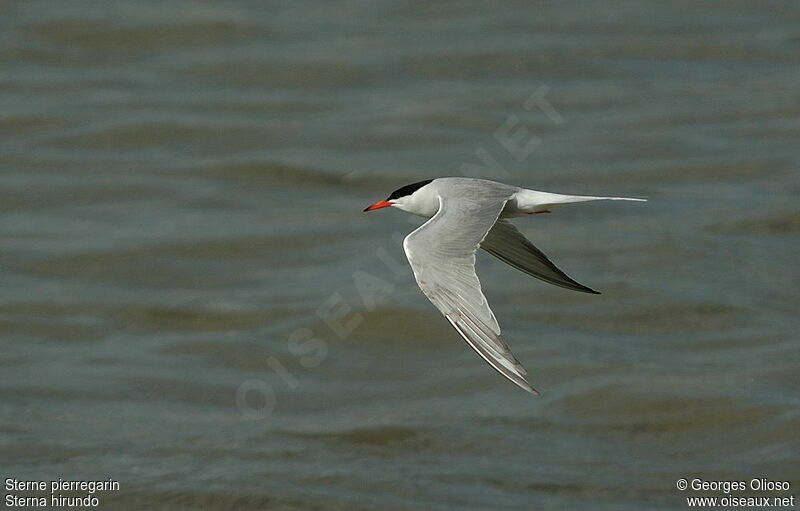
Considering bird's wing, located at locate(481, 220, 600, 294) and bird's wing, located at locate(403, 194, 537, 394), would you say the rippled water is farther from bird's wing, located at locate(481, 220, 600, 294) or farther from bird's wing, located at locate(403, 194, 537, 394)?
bird's wing, located at locate(403, 194, 537, 394)

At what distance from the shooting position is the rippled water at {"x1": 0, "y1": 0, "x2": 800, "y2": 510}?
1154 centimetres

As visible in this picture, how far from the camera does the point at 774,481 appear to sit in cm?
1101

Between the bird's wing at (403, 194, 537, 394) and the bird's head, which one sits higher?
the bird's head

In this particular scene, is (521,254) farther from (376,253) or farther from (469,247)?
(376,253)

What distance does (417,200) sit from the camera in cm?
739

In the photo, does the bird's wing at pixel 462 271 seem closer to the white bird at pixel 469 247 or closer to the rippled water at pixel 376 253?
the white bird at pixel 469 247

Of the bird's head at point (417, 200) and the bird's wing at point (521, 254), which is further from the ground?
the bird's head at point (417, 200)

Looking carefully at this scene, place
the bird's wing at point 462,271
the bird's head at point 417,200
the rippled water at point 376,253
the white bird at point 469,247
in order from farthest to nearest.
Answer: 1. the rippled water at point 376,253
2. the bird's head at point 417,200
3. the white bird at point 469,247
4. the bird's wing at point 462,271

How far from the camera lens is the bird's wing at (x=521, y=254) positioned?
7.43 metres

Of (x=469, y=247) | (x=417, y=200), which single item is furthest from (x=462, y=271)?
(x=417, y=200)

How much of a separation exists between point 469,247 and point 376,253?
934 centimetres

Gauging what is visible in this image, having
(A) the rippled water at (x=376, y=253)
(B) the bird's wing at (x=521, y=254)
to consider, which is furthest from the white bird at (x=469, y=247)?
(A) the rippled water at (x=376, y=253)

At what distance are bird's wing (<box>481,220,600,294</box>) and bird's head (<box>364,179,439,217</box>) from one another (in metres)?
0.35

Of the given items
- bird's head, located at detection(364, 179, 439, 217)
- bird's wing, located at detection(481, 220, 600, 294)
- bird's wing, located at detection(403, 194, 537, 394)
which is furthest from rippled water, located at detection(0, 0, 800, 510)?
bird's wing, located at detection(403, 194, 537, 394)
